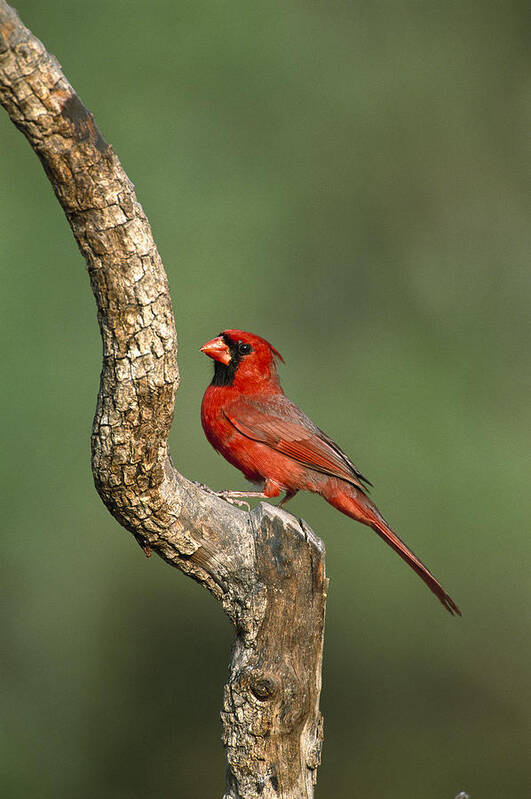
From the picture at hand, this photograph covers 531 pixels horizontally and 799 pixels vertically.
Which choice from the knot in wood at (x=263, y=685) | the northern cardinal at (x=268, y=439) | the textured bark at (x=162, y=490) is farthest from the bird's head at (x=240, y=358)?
the knot in wood at (x=263, y=685)

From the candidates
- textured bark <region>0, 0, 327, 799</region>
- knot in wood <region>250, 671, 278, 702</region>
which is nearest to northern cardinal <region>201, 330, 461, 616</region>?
textured bark <region>0, 0, 327, 799</region>

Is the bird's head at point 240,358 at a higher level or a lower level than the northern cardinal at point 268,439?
higher

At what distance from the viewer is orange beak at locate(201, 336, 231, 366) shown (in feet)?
11.4

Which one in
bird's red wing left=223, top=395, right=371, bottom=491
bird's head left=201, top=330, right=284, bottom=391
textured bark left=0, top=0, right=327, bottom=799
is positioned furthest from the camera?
bird's head left=201, top=330, right=284, bottom=391

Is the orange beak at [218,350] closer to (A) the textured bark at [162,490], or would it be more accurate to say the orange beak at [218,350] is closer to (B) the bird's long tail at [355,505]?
(B) the bird's long tail at [355,505]

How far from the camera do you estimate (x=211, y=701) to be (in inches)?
221

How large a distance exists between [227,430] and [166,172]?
2.89 metres

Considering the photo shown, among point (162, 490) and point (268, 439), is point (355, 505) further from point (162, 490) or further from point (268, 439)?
point (162, 490)

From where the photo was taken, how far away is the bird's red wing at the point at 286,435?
11.1 ft

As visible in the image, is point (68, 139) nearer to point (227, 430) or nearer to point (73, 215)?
point (73, 215)

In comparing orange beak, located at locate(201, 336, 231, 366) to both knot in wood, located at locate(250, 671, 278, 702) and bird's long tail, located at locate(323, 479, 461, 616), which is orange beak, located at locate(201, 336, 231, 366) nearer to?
bird's long tail, located at locate(323, 479, 461, 616)

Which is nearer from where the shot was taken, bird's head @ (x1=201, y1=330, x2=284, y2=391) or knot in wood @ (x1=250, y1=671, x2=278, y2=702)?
knot in wood @ (x1=250, y1=671, x2=278, y2=702)

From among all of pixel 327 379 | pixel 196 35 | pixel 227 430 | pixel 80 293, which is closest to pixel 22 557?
pixel 80 293

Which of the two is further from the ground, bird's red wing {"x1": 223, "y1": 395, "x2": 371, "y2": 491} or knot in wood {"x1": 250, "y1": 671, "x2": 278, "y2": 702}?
bird's red wing {"x1": 223, "y1": 395, "x2": 371, "y2": 491}
